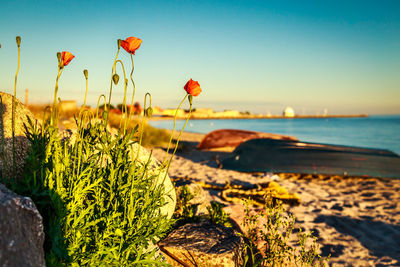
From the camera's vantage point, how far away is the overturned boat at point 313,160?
24.6ft

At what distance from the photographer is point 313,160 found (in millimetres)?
7809

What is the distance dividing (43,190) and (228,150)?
11.3 metres

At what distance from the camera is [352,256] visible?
3.57m

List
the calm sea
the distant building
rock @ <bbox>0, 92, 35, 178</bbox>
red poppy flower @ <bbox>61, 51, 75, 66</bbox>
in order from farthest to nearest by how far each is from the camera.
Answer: the distant building < the calm sea < rock @ <bbox>0, 92, 35, 178</bbox> < red poppy flower @ <bbox>61, 51, 75, 66</bbox>

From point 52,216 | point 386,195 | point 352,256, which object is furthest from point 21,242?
point 386,195

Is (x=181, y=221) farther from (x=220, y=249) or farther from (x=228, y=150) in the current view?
(x=228, y=150)

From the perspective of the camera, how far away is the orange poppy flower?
1.72 meters

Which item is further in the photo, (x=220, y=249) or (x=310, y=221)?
(x=310, y=221)

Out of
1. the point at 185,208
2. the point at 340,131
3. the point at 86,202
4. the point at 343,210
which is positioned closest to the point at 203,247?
the point at 185,208

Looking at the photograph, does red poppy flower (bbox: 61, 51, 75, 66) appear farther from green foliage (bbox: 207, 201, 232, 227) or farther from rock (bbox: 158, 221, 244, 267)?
green foliage (bbox: 207, 201, 232, 227)

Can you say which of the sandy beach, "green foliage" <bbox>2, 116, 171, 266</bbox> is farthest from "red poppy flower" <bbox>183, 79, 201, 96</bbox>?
the sandy beach

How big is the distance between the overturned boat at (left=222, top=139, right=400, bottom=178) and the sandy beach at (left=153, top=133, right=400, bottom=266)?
0.79ft

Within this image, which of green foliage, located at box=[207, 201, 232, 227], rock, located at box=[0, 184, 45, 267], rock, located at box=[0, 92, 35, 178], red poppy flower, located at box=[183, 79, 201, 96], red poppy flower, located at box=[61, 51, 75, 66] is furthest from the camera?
green foliage, located at box=[207, 201, 232, 227]

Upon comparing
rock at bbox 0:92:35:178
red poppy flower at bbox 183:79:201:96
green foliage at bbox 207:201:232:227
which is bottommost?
green foliage at bbox 207:201:232:227
